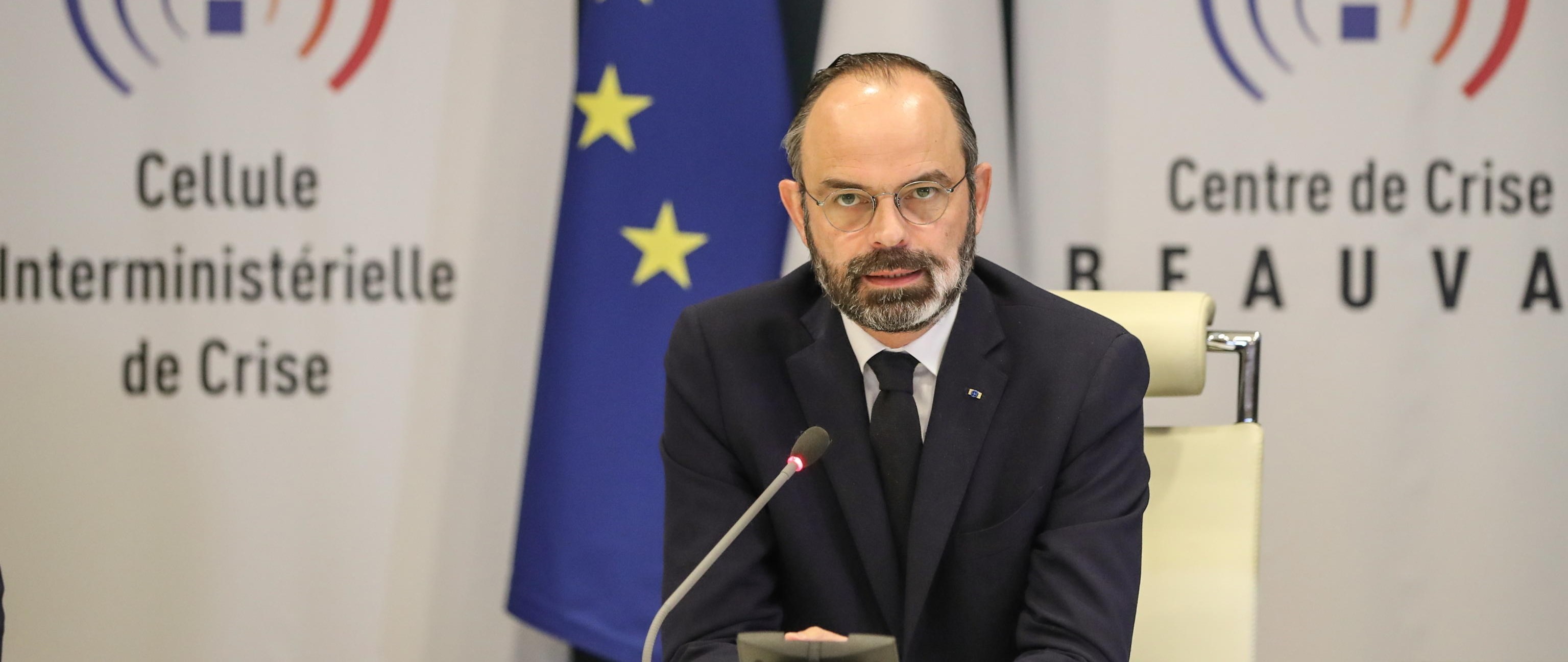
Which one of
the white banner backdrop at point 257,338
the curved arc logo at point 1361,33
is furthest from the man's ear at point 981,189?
the white banner backdrop at point 257,338

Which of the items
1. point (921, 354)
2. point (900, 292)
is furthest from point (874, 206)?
point (921, 354)

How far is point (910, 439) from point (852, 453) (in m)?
0.08

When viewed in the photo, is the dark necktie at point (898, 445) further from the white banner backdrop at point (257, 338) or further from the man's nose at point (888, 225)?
the white banner backdrop at point (257, 338)

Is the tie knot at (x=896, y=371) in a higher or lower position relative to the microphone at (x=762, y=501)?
higher

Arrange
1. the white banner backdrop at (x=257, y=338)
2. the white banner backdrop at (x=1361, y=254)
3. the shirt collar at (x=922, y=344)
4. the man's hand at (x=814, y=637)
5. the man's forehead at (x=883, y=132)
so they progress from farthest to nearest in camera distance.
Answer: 1. the white banner backdrop at (x=257, y=338)
2. the white banner backdrop at (x=1361, y=254)
3. the shirt collar at (x=922, y=344)
4. the man's forehead at (x=883, y=132)
5. the man's hand at (x=814, y=637)

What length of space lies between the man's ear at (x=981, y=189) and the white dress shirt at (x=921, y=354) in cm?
12

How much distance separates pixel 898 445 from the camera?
1.61 m

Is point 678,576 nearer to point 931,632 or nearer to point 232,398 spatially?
point 931,632

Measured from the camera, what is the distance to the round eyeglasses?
1.57m

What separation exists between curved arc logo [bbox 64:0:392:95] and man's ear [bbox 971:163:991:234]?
1.56 meters

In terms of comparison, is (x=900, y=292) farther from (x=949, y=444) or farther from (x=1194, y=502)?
(x=1194, y=502)

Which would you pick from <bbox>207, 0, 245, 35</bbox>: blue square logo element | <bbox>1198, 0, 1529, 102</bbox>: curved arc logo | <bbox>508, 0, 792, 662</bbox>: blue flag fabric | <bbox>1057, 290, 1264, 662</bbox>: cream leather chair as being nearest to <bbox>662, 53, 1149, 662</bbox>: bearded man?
<bbox>1057, 290, 1264, 662</bbox>: cream leather chair

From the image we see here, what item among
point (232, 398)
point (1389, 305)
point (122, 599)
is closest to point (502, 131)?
point (232, 398)

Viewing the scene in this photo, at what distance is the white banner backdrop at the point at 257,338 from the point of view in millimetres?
2678
